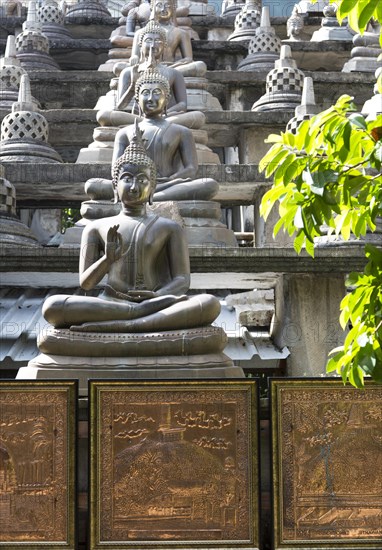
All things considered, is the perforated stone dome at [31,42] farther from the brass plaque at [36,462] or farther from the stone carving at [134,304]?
the brass plaque at [36,462]

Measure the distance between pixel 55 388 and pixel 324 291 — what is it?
404cm

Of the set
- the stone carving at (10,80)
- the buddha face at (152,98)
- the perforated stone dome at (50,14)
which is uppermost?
the perforated stone dome at (50,14)

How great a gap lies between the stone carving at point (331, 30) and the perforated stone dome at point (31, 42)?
4.66 m

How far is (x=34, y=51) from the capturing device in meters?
18.7

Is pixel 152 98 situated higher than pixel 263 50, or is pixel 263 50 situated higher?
pixel 263 50

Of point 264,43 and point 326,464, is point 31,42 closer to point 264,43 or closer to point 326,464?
point 264,43

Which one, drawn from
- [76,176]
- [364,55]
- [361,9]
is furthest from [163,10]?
[361,9]

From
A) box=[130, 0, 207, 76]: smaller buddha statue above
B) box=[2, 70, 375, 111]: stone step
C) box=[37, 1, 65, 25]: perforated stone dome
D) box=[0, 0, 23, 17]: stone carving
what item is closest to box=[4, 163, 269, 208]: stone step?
box=[130, 0, 207, 76]: smaller buddha statue above

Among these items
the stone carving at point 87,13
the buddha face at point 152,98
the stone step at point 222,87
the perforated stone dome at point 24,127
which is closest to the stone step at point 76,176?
the perforated stone dome at point 24,127

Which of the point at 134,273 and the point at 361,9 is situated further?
the point at 134,273

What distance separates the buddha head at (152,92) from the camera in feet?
38.3

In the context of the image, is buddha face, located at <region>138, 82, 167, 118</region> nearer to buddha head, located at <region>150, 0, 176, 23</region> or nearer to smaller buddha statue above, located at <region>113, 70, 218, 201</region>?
smaller buddha statue above, located at <region>113, 70, 218, 201</region>

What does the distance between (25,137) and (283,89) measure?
367cm

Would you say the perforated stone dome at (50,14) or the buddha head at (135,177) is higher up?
the perforated stone dome at (50,14)
